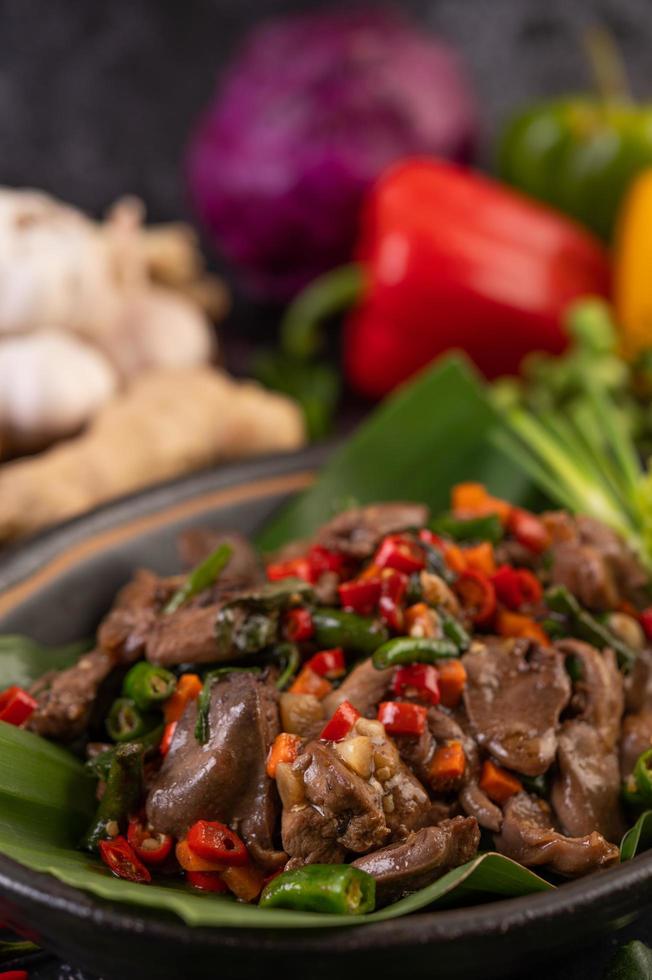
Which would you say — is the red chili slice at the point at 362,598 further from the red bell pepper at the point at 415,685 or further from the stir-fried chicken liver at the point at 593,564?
the stir-fried chicken liver at the point at 593,564

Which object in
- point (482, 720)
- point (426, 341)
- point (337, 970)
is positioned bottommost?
point (426, 341)

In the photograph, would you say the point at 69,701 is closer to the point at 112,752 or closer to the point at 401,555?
the point at 112,752

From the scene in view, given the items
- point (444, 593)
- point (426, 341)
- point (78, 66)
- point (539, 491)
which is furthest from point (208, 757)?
point (78, 66)

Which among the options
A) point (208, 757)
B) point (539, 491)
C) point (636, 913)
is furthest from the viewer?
point (539, 491)

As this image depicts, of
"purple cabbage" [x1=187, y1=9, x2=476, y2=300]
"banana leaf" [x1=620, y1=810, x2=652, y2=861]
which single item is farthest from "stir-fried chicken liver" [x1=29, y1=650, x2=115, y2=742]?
"purple cabbage" [x1=187, y1=9, x2=476, y2=300]

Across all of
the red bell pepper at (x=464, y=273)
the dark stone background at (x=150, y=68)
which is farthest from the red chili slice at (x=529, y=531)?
the dark stone background at (x=150, y=68)

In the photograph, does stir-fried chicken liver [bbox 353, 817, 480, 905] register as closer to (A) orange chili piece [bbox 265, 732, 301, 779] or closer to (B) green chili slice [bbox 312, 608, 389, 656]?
(A) orange chili piece [bbox 265, 732, 301, 779]

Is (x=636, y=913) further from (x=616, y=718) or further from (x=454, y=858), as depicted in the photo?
(x=616, y=718)
